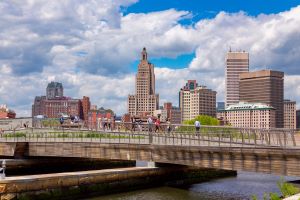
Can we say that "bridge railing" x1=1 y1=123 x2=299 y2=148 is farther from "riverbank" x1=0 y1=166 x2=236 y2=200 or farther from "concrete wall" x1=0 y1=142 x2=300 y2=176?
"riverbank" x1=0 y1=166 x2=236 y2=200

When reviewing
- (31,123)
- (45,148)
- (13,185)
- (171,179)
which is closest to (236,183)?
(171,179)

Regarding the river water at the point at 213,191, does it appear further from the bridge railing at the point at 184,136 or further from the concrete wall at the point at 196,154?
the bridge railing at the point at 184,136

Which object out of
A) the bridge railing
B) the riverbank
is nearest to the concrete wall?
the bridge railing

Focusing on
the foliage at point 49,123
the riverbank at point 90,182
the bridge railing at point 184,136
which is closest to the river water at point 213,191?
the riverbank at point 90,182

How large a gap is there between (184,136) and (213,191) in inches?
204

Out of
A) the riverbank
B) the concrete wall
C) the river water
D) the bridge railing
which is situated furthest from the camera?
the river water

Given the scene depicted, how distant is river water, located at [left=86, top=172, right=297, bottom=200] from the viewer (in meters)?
38.8

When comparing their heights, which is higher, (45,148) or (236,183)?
(45,148)

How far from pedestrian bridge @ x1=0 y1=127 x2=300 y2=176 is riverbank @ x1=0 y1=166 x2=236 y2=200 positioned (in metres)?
2.20

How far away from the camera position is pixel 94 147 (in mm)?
46750

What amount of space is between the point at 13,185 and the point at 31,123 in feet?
164

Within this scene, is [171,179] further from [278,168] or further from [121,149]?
[278,168]

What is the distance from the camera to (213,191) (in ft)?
138

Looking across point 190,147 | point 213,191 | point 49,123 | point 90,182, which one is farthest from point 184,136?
point 49,123
